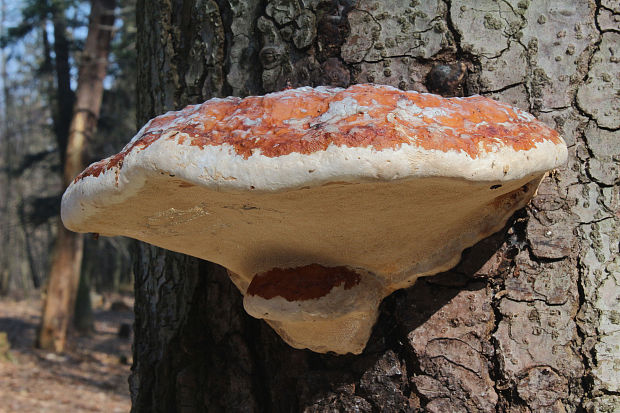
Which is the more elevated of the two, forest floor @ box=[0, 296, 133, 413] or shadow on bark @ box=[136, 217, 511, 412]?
shadow on bark @ box=[136, 217, 511, 412]

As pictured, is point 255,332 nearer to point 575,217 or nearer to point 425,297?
point 425,297

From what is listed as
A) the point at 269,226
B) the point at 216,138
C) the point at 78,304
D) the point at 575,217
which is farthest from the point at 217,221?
the point at 78,304

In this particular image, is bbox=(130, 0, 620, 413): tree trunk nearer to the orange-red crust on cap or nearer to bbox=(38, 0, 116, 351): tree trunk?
the orange-red crust on cap

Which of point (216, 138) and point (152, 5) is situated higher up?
point (152, 5)

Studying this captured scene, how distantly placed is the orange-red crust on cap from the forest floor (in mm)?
8317

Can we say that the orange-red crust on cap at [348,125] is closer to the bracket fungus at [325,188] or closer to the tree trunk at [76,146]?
the bracket fungus at [325,188]

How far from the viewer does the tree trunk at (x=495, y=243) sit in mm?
1363

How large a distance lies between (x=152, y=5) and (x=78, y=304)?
13.6 metres

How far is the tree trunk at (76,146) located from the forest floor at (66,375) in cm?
71

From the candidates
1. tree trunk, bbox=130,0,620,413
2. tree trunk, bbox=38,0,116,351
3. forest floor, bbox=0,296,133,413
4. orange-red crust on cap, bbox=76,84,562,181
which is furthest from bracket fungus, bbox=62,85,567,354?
tree trunk, bbox=38,0,116,351

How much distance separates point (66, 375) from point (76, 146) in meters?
4.27

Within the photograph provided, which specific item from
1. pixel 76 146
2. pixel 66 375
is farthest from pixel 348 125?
pixel 76 146

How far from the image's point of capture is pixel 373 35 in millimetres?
1525

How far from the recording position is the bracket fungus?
0.86m
